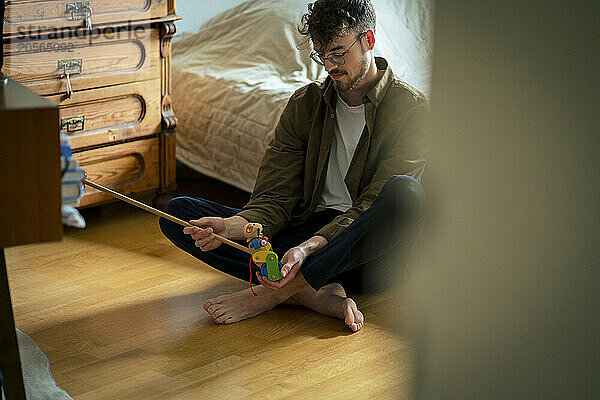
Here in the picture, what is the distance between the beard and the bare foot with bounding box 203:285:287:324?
0.51m

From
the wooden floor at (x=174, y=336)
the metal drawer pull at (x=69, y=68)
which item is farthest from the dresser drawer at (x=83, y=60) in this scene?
the wooden floor at (x=174, y=336)

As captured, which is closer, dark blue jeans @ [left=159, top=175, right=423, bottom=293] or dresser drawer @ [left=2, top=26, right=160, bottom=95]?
Result: dark blue jeans @ [left=159, top=175, right=423, bottom=293]

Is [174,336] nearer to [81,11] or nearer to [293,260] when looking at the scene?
[293,260]

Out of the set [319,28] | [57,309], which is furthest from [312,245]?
[57,309]

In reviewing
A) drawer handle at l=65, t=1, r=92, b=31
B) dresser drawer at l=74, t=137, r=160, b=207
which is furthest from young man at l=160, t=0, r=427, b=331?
drawer handle at l=65, t=1, r=92, b=31

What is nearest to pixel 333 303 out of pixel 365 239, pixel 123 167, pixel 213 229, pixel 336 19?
pixel 365 239

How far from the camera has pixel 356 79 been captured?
5.70 ft

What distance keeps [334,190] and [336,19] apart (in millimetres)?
428

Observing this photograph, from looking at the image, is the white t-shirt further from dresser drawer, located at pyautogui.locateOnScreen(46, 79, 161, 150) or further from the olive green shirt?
dresser drawer, located at pyautogui.locateOnScreen(46, 79, 161, 150)

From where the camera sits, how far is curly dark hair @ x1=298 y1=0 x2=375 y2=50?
166cm

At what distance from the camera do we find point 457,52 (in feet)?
1.52

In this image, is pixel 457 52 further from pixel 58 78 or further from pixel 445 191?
pixel 58 78

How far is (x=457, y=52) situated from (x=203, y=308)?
1.44 metres

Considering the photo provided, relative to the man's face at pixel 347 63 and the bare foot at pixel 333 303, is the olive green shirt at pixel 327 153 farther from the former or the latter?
the bare foot at pixel 333 303
